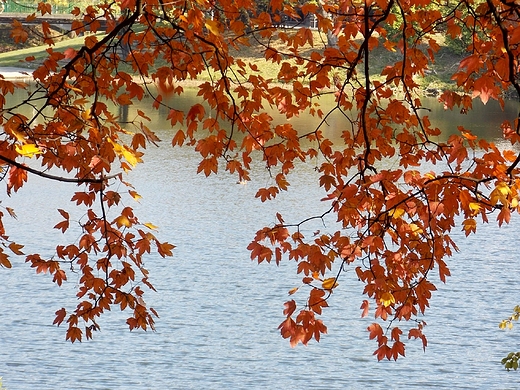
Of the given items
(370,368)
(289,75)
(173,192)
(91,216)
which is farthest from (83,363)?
(173,192)

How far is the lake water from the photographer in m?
9.96

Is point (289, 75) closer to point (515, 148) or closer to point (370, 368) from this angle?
point (370, 368)

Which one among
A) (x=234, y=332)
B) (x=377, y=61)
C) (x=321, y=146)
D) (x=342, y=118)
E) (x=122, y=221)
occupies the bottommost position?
(x=234, y=332)

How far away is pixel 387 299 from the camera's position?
5188mm

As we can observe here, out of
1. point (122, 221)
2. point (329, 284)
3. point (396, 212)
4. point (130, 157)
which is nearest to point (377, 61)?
point (122, 221)

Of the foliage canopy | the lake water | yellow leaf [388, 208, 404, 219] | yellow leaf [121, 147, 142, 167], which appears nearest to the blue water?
the lake water

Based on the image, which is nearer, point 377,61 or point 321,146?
point 321,146

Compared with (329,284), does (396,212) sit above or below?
above

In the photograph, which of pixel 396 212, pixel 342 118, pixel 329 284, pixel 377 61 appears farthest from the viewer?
pixel 377 61

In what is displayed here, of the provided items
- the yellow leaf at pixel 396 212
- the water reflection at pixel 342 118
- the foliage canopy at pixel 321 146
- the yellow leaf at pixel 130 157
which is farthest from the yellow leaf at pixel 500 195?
the water reflection at pixel 342 118

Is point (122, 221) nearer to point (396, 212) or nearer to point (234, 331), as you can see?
point (396, 212)

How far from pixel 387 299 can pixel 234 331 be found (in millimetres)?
6264

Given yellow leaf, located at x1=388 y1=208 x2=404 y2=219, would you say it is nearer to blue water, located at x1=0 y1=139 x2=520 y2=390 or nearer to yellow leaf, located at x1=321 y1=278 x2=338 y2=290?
yellow leaf, located at x1=321 y1=278 x2=338 y2=290

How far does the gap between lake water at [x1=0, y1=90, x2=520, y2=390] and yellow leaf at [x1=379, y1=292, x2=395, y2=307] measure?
4749mm
